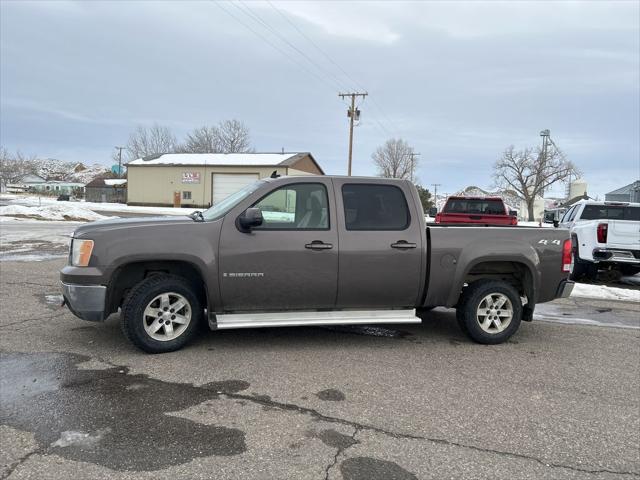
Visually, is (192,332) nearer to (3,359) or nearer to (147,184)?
(3,359)

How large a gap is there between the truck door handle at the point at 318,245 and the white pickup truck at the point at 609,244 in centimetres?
792

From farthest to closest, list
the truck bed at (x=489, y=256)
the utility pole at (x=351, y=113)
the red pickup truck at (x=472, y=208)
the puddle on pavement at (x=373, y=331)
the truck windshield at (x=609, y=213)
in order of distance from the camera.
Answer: the utility pole at (x=351, y=113)
the red pickup truck at (x=472, y=208)
the truck windshield at (x=609, y=213)
the puddle on pavement at (x=373, y=331)
the truck bed at (x=489, y=256)

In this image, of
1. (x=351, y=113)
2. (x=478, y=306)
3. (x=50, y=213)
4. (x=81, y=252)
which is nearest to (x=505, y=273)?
(x=478, y=306)

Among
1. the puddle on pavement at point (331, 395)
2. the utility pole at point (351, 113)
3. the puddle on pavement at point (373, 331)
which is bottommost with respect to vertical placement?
the puddle on pavement at point (331, 395)

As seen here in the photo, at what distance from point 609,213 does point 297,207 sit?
10376mm

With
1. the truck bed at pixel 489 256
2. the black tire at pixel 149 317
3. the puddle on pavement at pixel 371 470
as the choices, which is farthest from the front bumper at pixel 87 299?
the truck bed at pixel 489 256

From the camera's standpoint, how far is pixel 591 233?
35.0 ft

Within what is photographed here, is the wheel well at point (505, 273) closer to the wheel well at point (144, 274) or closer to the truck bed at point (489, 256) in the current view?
the truck bed at point (489, 256)

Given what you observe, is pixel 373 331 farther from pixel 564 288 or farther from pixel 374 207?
pixel 564 288

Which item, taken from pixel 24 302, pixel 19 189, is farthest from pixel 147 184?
pixel 19 189

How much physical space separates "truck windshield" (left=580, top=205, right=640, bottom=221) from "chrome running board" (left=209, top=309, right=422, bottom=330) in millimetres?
9169

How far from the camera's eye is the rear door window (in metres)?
5.31

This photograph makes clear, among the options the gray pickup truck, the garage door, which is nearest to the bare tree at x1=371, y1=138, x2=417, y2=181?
the garage door

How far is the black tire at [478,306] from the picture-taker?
Answer: 5.58 meters
